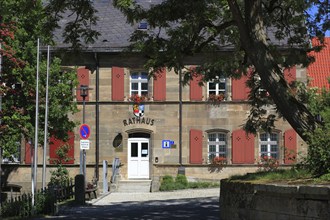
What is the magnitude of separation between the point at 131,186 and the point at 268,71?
63.7 feet

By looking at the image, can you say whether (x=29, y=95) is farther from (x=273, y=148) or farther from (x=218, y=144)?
(x=273, y=148)

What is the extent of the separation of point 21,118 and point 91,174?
22.8 feet

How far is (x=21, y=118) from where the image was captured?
24.5 metres

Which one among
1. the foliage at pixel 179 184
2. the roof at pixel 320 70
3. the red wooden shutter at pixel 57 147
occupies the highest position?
the roof at pixel 320 70

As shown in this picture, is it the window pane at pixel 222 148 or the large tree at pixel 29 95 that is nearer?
the large tree at pixel 29 95

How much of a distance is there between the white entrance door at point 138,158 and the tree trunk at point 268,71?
20.1m

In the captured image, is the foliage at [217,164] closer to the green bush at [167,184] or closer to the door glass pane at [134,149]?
the green bush at [167,184]

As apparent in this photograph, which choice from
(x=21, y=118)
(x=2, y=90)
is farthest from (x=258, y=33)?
(x=21, y=118)

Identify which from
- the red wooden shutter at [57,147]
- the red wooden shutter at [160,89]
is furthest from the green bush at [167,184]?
the red wooden shutter at [57,147]

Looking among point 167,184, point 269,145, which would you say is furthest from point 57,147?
point 269,145

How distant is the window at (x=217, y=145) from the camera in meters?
30.4

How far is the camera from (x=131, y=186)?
29.1 metres

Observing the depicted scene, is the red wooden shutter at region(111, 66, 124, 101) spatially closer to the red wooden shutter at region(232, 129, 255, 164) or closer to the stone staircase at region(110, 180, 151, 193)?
the stone staircase at region(110, 180, 151, 193)

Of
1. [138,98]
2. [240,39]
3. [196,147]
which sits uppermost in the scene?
[138,98]
